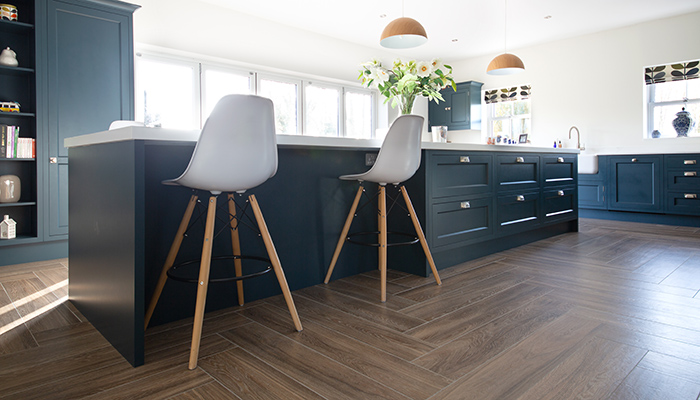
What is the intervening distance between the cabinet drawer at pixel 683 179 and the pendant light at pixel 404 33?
3644 millimetres

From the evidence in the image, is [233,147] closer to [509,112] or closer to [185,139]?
[185,139]

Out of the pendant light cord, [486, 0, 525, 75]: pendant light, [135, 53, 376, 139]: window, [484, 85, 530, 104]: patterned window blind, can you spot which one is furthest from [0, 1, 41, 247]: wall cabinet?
[484, 85, 530, 104]: patterned window blind

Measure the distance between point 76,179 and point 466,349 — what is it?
1.81 meters

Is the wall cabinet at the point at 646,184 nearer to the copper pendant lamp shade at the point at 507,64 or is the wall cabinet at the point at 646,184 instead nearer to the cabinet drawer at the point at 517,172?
the copper pendant lamp shade at the point at 507,64

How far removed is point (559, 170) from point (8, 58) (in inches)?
185

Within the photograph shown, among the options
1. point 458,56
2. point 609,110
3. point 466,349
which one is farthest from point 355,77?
point 466,349

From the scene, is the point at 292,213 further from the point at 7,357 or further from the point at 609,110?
the point at 609,110

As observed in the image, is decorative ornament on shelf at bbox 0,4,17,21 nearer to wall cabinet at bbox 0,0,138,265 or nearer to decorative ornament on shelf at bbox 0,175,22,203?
wall cabinet at bbox 0,0,138,265

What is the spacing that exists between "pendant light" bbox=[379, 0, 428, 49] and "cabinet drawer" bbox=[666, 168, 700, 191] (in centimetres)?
364

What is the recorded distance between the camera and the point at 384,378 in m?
1.33

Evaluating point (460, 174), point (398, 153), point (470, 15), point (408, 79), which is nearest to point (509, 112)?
point (470, 15)

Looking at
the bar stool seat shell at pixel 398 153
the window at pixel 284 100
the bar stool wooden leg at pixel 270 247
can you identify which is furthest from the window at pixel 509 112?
the bar stool wooden leg at pixel 270 247

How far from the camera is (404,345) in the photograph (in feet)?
5.17

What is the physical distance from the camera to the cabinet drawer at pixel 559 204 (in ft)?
12.5
